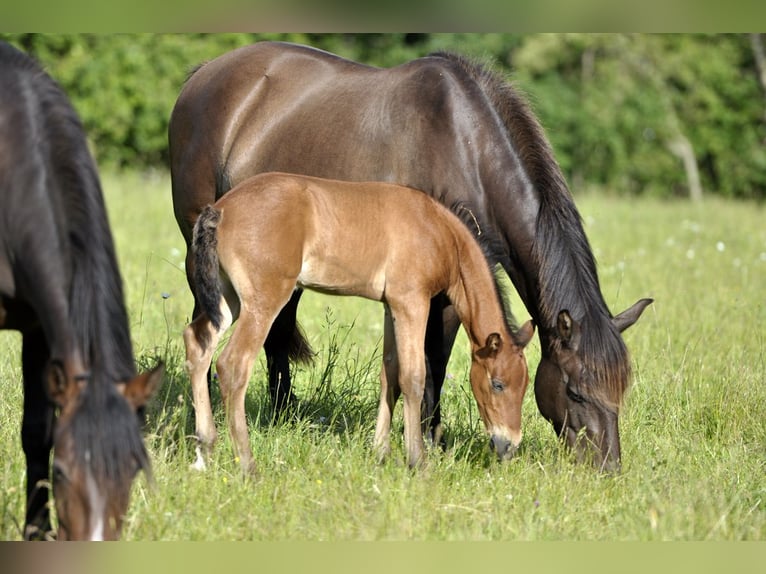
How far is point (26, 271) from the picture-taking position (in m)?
3.44

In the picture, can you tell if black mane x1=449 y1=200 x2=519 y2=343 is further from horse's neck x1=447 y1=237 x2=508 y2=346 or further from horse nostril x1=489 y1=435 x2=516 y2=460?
horse nostril x1=489 y1=435 x2=516 y2=460

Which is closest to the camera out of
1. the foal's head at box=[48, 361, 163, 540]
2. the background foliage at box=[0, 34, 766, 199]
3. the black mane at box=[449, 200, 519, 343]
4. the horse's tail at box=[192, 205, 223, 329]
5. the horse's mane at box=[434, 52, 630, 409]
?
the foal's head at box=[48, 361, 163, 540]

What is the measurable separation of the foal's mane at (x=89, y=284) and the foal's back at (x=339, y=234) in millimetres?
1040

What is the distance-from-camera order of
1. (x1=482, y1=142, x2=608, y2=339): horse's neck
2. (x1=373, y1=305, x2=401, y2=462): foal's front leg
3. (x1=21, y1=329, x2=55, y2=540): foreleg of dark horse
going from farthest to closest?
(x1=373, y1=305, x2=401, y2=462): foal's front leg, (x1=482, y1=142, x2=608, y2=339): horse's neck, (x1=21, y1=329, x2=55, y2=540): foreleg of dark horse

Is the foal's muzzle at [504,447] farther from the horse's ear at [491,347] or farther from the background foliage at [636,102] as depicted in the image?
the background foliage at [636,102]

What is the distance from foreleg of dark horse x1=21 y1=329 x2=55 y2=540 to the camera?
394 cm

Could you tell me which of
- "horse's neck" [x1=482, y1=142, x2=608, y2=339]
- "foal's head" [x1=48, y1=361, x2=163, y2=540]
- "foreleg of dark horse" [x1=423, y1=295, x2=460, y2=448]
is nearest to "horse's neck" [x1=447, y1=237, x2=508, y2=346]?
"horse's neck" [x1=482, y1=142, x2=608, y2=339]

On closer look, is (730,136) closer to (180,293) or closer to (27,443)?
(180,293)

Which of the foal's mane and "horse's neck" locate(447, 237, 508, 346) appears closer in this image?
the foal's mane

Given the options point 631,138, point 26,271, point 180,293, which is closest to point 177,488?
point 26,271

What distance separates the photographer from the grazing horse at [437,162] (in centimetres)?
483

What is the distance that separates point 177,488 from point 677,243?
8.54 meters

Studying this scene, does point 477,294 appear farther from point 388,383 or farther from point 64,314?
point 64,314

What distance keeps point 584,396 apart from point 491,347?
1.69 feet
